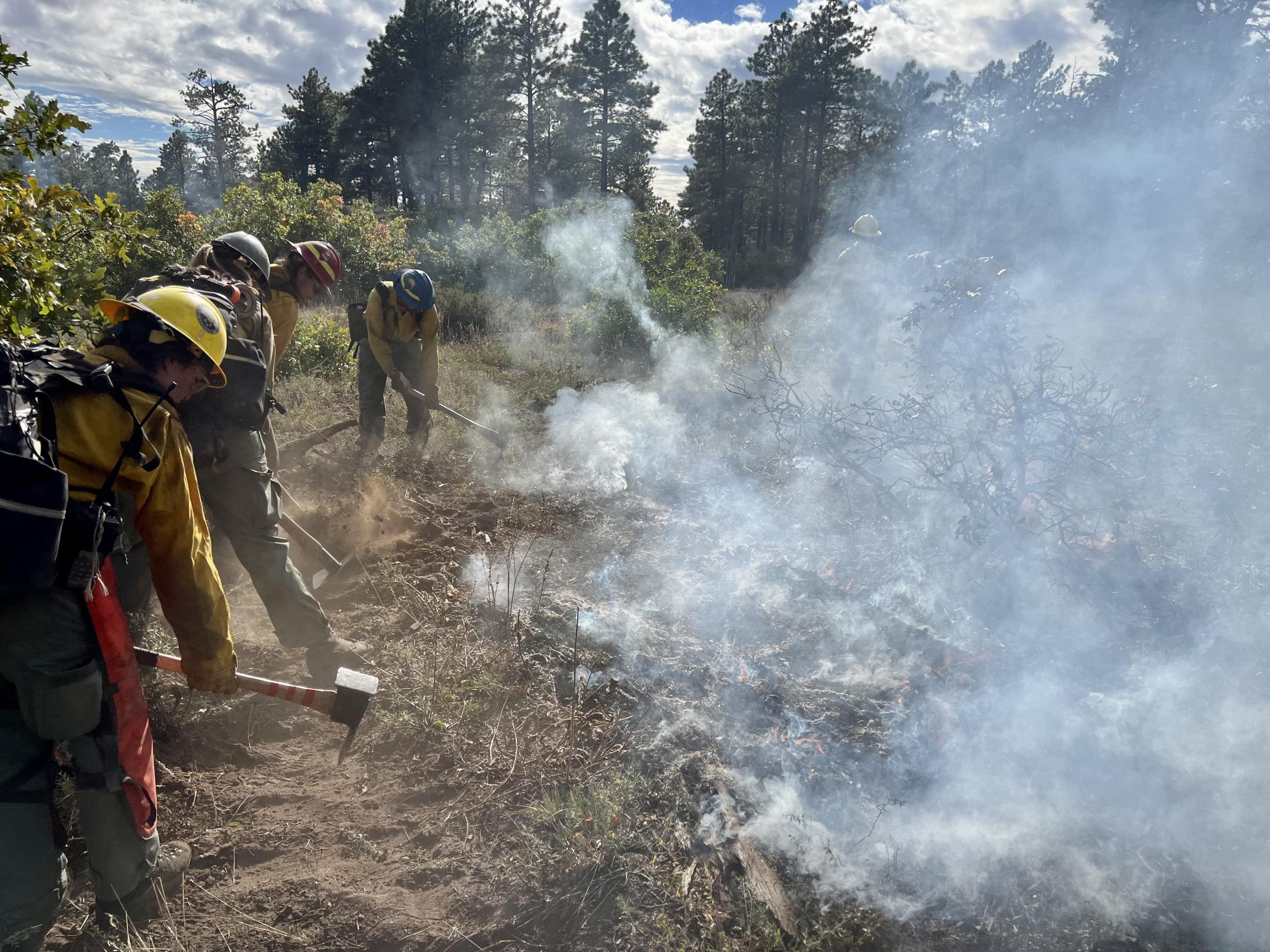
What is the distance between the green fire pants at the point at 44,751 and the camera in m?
1.74

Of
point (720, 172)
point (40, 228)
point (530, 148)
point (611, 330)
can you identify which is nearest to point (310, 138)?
point (530, 148)

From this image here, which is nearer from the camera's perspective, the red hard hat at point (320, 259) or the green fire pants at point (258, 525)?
the green fire pants at point (258, 525)

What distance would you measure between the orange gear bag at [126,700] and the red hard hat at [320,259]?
2.82 metres

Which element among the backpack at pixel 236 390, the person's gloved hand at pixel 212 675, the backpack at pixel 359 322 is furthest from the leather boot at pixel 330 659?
the backpack at pixel 359 322

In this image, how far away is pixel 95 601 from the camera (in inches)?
72.4

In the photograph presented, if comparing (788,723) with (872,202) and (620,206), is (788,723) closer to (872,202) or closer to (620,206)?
(620,206)

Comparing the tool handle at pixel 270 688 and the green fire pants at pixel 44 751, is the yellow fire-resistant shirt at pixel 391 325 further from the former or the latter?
the green fire pants at pixel 44 751

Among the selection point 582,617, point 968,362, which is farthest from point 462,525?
point 968,362

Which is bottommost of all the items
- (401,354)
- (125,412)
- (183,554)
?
(183,554)

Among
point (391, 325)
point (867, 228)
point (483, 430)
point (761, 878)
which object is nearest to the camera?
point (761, 878)

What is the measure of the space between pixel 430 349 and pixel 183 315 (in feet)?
13.1

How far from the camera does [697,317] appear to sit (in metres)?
9.88

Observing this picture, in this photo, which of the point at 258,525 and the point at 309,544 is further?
the point at 309,544

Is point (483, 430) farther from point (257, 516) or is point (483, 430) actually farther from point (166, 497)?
point (166, 497)
